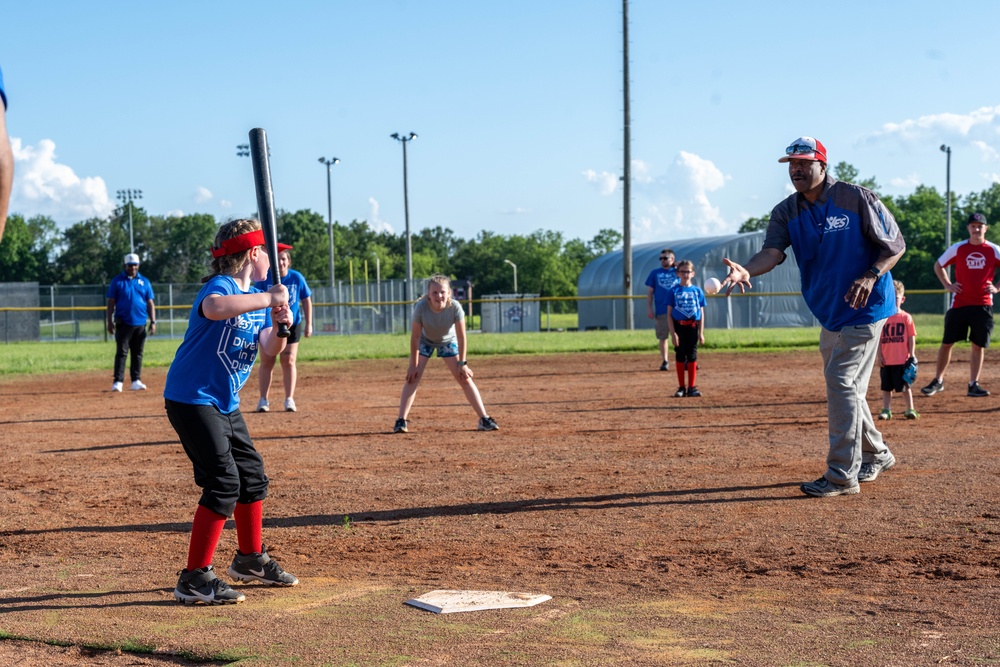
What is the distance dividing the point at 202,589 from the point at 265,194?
186 centimetres

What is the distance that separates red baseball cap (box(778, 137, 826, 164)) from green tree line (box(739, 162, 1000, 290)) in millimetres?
62985

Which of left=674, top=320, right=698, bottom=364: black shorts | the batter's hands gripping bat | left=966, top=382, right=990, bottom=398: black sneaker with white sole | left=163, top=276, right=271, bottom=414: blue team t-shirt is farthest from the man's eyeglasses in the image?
left=966, top=382, right=990, bottom=398: black sneaker with white sole

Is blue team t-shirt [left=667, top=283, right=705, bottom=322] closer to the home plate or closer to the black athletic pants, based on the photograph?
the black athletic pants

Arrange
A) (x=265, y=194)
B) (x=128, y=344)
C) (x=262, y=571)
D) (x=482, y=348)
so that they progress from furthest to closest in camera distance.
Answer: (x=482, y=348), (x=128, y=344), (x=265, y=194), (x=262, y=571)

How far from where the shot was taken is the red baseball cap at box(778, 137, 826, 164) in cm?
674

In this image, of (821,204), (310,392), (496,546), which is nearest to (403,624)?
(496,546)

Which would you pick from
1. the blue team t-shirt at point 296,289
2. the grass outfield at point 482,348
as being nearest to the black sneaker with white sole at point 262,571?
the blue team t-shirt at point 296,289

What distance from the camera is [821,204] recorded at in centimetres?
681

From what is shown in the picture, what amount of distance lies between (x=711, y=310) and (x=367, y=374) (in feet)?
94.6

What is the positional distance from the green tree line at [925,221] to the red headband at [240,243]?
6585 centimetres

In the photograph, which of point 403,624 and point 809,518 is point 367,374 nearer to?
point 809,518

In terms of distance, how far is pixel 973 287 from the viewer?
477 inches

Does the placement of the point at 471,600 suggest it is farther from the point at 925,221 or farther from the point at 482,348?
the point at 925,221

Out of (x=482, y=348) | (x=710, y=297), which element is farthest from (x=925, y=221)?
(x=482, y=348)
